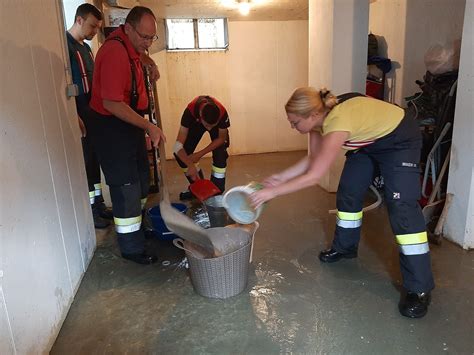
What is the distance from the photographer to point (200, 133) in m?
3.53

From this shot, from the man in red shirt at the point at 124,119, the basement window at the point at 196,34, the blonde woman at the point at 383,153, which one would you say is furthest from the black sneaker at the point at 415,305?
the basement window at the point at 196,34

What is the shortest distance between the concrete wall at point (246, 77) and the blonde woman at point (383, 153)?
372cm

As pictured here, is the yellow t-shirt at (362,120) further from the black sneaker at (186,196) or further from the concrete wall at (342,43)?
the black sneaker at (186,196)

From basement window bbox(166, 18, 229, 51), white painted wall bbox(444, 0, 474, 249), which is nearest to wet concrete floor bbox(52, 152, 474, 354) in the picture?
white painted wall bbox(444, 0, 474, 249)

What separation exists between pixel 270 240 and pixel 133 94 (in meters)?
1.35

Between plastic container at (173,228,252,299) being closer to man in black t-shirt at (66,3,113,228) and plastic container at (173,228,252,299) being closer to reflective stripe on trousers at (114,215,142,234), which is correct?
reflective stripe on trousers at (114,215,142,234)

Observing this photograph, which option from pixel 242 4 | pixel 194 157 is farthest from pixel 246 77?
pixel 194 157

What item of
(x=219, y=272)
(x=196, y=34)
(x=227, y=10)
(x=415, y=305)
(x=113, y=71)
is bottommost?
(x=415, y=305)

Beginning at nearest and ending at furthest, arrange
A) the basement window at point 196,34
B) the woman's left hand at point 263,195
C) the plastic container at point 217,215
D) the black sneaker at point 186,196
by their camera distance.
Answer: the woman's left hand at point 263,195, the plastic container at point 217,215, the black sneaker at point 186,196, the basement window at point 196,34

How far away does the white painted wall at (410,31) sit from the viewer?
3.50 m

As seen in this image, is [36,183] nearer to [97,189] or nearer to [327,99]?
[327,99]

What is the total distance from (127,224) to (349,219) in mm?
1326

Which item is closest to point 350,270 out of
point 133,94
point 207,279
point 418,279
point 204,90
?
point 418,279

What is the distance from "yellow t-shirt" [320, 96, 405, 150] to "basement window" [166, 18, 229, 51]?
3950 mm
